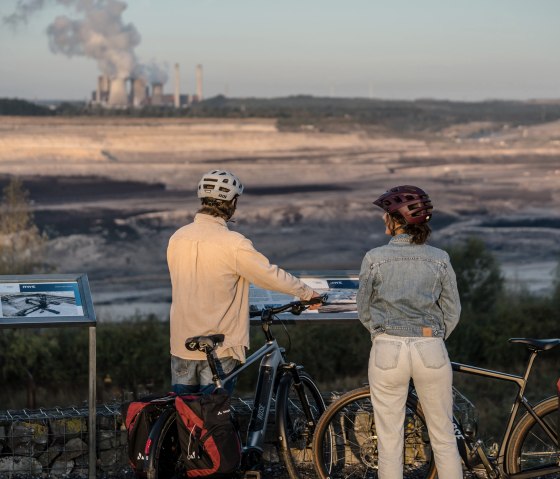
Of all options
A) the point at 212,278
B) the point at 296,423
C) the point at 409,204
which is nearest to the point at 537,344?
the point at 409,204

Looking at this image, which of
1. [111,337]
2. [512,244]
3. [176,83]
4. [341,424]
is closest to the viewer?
[341,424]

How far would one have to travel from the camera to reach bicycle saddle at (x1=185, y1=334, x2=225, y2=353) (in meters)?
5.49

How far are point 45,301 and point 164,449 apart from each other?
1.34 metres

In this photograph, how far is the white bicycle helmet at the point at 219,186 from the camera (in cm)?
559

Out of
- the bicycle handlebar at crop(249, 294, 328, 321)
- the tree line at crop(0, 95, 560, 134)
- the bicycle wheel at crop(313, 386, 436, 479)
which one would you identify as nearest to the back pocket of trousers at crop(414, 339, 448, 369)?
the bicycle wheel at crop(313, 386, 436, 479)

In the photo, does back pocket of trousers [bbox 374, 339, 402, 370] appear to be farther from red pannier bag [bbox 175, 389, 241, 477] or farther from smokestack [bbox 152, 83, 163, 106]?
smokestack [bbox 152, 83, 163, 106]

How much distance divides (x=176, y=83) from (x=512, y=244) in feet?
38.4

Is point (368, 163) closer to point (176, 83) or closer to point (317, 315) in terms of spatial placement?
point (176, 83)

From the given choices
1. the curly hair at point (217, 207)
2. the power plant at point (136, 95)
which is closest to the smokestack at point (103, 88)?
the power plant at point (136, 95)

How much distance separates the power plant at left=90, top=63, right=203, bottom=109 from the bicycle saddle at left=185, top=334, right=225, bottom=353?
33332 millimetres

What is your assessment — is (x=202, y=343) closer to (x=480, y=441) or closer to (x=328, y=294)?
(x=480, y=441)

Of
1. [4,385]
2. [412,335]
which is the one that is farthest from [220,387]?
[4,385]

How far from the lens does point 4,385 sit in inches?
843

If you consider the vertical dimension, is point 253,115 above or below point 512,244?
above
